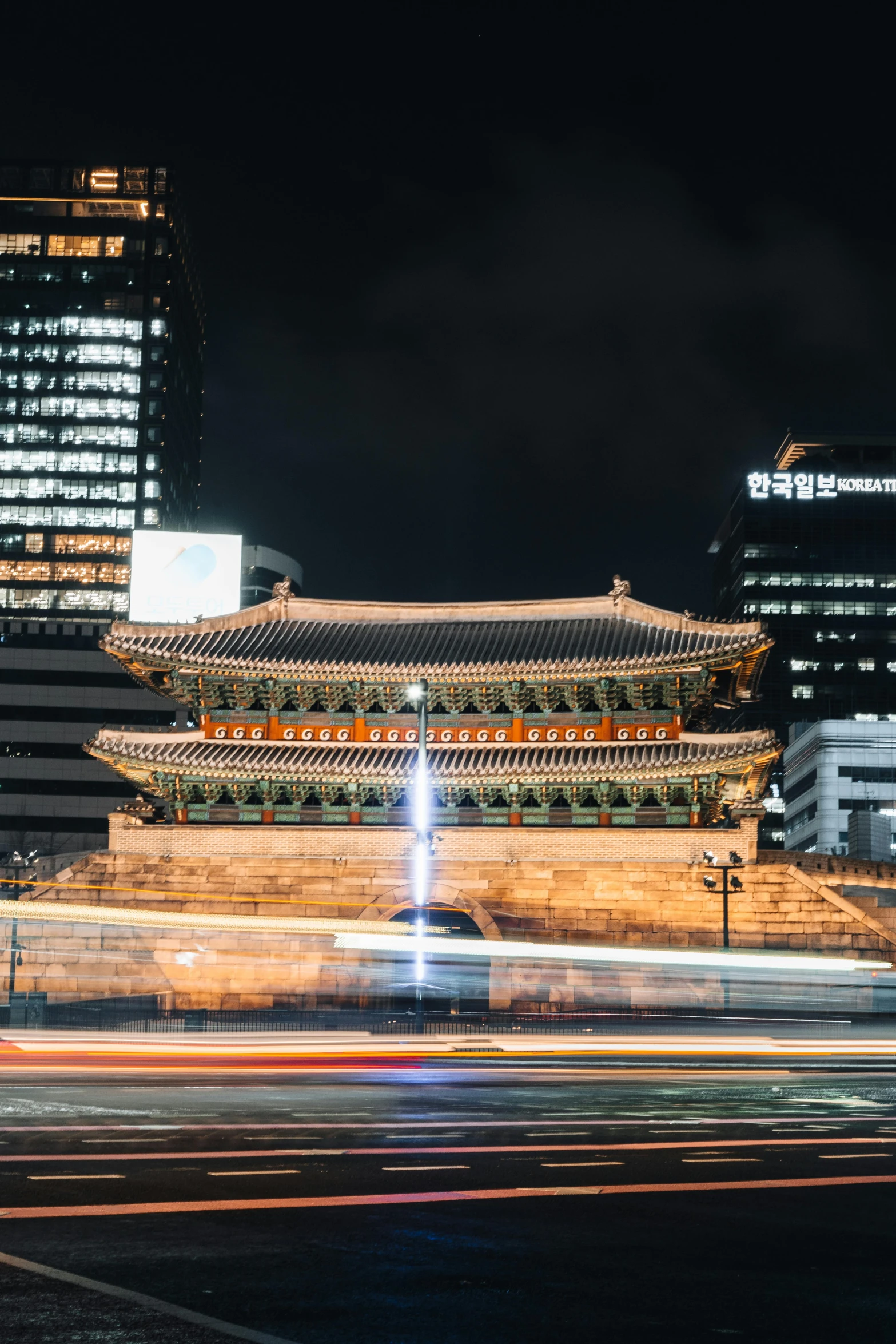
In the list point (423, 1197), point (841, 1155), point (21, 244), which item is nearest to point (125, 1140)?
point (423, 1197)

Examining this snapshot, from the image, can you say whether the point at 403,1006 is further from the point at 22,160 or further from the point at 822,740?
the point at 22,160

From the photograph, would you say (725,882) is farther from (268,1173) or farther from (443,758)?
(268,1173)

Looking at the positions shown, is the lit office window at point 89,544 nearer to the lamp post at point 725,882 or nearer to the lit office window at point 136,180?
the lit office window at point 136,180

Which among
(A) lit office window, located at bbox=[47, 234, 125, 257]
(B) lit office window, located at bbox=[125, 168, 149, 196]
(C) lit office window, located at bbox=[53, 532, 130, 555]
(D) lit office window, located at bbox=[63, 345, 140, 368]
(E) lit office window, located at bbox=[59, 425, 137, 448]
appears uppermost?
(B) lit office window, located at bbox=[125, 168, 149, 196]

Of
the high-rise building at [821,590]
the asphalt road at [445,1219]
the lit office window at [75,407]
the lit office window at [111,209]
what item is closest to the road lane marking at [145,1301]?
the asphalt road at [445,1219]

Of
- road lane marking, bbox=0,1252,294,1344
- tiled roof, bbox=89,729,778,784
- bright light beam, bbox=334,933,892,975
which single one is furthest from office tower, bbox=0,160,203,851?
road lane marking, bbox=0,1252,294,1344

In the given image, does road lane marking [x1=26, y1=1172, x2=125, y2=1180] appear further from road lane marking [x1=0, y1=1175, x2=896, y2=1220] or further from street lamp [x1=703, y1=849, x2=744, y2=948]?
street lamp [x1=703, y1=849, x2=744, y2=948]

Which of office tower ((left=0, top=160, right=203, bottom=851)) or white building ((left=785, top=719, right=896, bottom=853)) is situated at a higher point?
office tower ((left=0, top=160, right=203, bottom=851))
